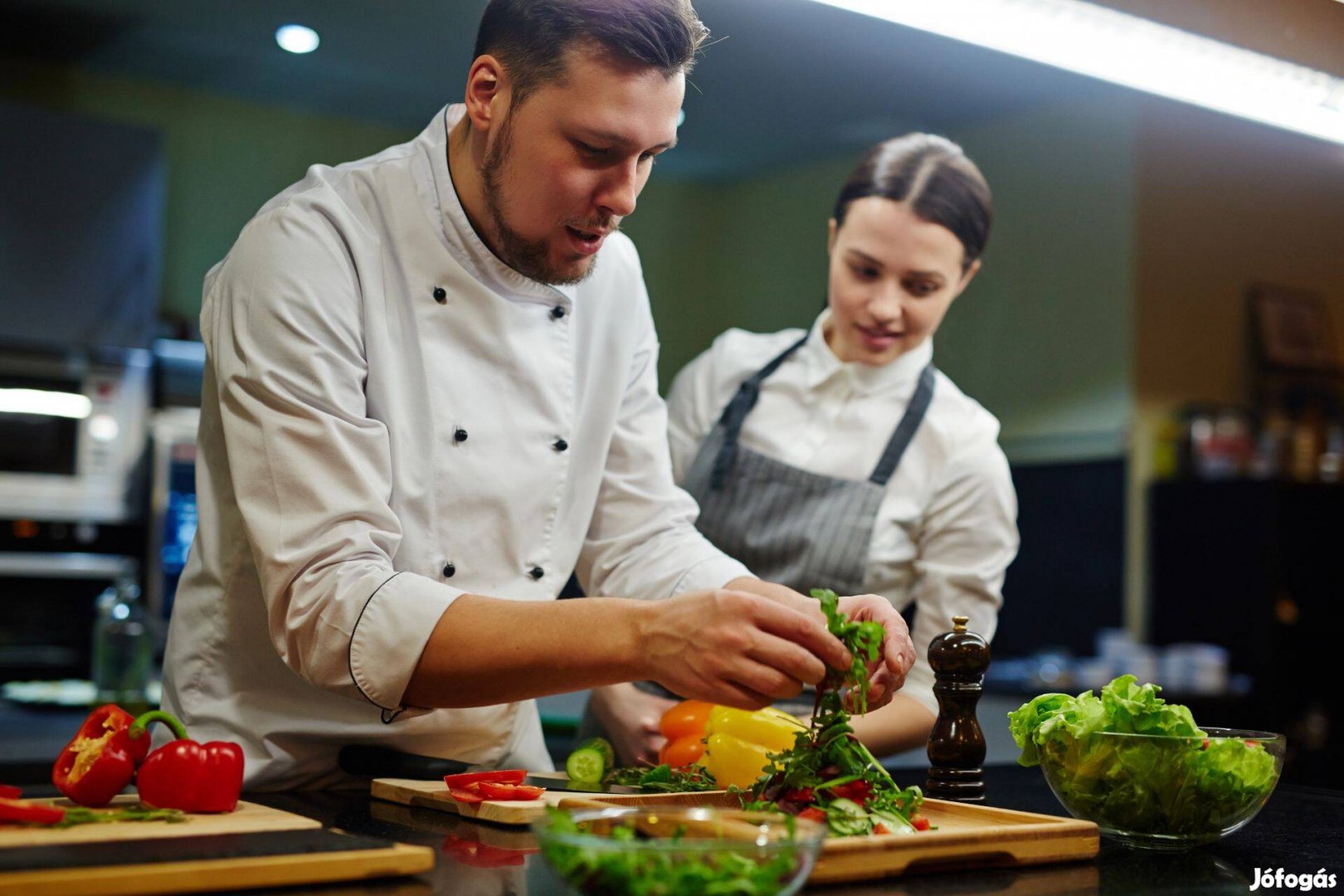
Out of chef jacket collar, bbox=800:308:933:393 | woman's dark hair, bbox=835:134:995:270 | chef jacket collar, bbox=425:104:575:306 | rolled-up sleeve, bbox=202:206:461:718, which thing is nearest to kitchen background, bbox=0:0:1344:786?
woman's dark hair, bbox=835:134:995:270

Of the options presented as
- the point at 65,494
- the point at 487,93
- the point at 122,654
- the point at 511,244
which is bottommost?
the point at 122,654

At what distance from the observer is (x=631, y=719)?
1.86 metres

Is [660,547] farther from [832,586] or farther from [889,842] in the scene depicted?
[889,842]

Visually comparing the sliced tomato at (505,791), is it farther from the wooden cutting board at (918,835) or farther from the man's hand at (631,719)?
the man's hand at (631,719)

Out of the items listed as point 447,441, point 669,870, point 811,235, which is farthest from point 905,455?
point 811,235

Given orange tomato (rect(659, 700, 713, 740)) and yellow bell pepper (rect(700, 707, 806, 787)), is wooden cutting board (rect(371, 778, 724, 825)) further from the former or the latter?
orange tomato (rect(659, 700, 713, 740))

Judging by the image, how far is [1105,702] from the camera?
132 cm

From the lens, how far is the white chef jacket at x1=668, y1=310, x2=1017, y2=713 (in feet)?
6.68

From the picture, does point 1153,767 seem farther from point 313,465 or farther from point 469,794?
point 313,465

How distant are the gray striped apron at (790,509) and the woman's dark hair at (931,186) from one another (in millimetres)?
241

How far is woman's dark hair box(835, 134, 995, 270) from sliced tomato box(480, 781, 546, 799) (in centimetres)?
111

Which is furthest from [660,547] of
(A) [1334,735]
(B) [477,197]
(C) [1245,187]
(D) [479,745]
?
(C) [1245,187]

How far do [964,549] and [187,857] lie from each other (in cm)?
131

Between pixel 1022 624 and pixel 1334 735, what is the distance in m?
1.14
